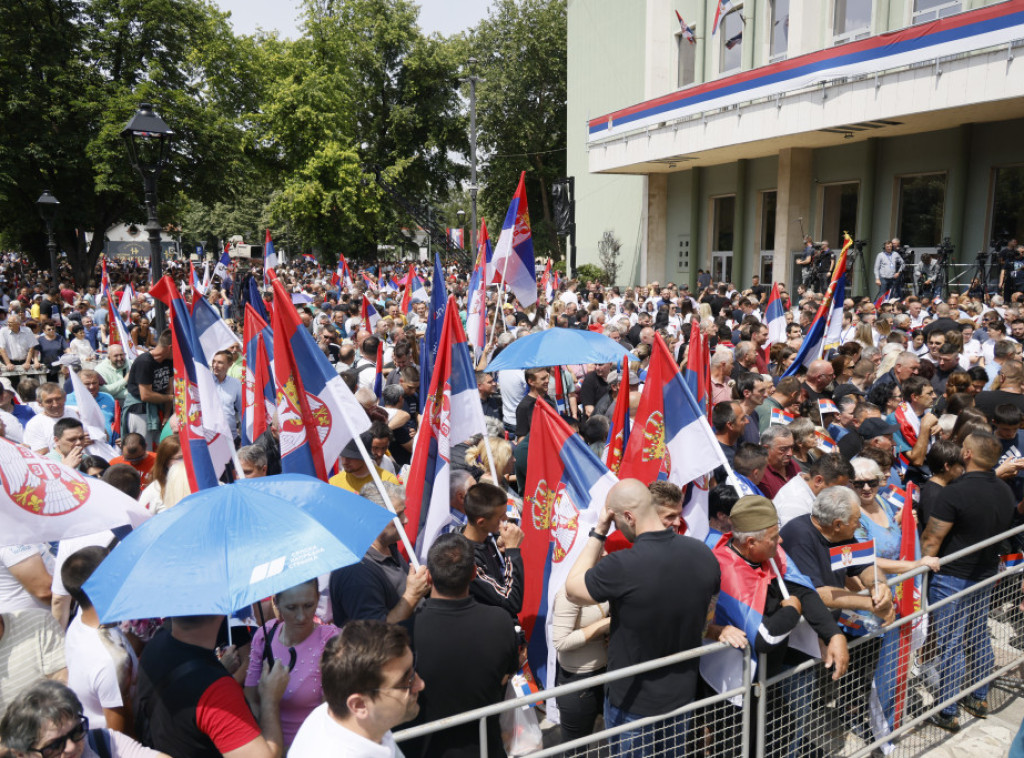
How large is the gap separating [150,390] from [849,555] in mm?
6289

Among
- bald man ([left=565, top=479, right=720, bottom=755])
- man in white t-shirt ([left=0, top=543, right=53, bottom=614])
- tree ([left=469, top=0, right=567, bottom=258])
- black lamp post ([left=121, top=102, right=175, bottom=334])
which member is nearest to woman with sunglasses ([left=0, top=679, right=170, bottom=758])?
man in white t-shirt ([left=0, top=543, right=53, bottom=614])

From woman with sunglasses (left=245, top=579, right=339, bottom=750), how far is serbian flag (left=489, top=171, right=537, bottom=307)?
22.3 ft

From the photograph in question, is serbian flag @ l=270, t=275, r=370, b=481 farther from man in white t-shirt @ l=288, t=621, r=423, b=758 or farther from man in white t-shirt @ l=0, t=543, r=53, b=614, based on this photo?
man in white t-shirt @ l=288, t=621, r=423, b=758

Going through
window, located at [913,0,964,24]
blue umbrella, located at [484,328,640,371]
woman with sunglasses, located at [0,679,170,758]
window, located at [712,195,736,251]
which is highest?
window, located at [913,0,964,24]

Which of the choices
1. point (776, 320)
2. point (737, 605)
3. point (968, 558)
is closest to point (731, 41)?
point (776, 320)

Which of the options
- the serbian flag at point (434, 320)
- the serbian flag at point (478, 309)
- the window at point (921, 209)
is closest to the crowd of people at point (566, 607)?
the serbian flag at point (434, 320)

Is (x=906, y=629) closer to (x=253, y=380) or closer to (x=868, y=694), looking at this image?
(x=868, y=694)

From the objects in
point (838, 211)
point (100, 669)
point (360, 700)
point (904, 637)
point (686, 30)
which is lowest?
point (904, 637)

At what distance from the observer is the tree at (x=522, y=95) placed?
40.8 metres

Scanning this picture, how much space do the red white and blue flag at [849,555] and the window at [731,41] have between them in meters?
22.6

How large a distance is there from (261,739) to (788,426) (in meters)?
4.02

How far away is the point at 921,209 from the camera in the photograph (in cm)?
1941

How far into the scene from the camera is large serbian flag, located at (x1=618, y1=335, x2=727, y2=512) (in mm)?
4195

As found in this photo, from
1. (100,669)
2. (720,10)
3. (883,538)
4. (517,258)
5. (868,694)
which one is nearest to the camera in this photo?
(100,669)
